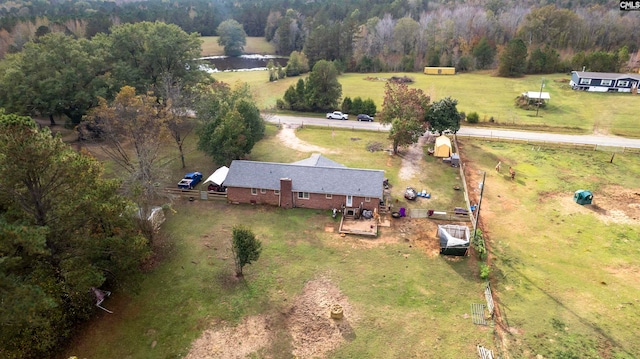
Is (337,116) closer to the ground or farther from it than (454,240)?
farther from it

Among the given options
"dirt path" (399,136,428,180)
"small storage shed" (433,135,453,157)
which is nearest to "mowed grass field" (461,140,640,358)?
"small storage shed" (433,135,453,157)

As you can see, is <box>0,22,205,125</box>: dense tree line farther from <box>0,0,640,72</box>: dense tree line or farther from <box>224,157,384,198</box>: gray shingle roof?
<box>0,0,640,72</box>: dense tree line

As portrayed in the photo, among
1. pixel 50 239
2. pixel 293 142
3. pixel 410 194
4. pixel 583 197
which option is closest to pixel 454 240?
pixel 410 194

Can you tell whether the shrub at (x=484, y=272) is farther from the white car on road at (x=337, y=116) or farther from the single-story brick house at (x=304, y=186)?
the white car on road at (x=337, y=116)

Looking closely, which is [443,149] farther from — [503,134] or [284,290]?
[284,290]

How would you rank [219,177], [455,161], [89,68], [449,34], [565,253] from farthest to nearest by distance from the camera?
1. [449,34]
2. [89,68]
3. [455,161]
4. [219,177]
5. [565,253]

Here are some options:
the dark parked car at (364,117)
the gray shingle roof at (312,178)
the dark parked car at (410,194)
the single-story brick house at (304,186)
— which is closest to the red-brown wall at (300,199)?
the single-story brick house at (304,186)

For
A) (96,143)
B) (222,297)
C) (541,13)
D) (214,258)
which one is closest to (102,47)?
(96,143)
